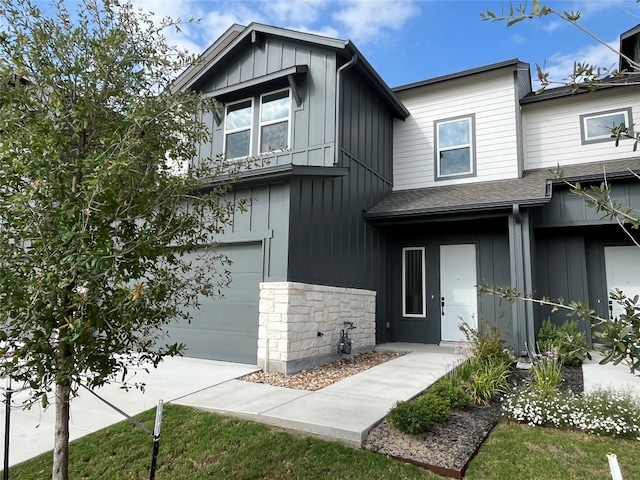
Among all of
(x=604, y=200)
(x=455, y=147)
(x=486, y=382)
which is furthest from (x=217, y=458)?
(x=455, y=147)

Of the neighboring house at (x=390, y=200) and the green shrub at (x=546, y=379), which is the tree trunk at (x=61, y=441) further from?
the green shrub at (x=546, y=379)

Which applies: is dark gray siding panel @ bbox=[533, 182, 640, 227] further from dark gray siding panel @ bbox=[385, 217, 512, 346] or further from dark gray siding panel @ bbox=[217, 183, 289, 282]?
dark gray siding panel @ bbox=[217, 183, 289, 282]

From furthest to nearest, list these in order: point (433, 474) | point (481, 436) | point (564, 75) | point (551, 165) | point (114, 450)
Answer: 1. point (551, 165)
2. point (481, 436)
3. point (114, 450)
4. point (433, 474)
5. point (564, 75)

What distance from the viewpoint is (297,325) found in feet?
21.4

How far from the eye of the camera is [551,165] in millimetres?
9656

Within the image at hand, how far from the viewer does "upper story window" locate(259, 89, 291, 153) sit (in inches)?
336

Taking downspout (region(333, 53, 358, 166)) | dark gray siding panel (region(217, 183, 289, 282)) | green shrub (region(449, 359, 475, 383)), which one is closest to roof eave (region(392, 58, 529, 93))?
downspout (region(333, 53, 358, 166))

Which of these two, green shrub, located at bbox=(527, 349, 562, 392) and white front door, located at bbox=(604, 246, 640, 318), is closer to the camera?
green shrub, located at bbox=(527, 349, 562, 392)

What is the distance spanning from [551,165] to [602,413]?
22.4 feet

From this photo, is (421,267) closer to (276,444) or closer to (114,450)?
(276,444)

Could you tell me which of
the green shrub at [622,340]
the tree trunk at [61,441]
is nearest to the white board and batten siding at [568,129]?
the green shrub at [622,340]

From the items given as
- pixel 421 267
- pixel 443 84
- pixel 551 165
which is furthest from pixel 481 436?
pixel 443 84

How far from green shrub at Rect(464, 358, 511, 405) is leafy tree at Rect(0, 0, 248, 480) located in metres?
3.64

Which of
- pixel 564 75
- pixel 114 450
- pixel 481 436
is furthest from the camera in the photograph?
pixel 481 436
